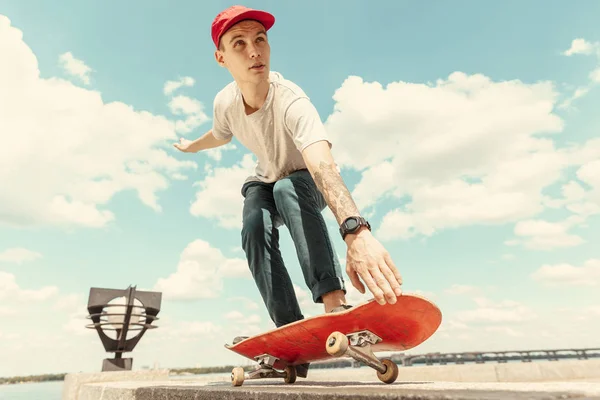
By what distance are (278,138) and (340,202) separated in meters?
1.15

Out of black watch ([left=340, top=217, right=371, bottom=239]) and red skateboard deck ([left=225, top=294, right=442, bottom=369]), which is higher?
black watch ([left=340, top=217, right=371, bottom=239])

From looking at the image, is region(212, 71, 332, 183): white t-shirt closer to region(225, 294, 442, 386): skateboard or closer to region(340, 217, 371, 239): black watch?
region(340, 217, 371, 239): black watch

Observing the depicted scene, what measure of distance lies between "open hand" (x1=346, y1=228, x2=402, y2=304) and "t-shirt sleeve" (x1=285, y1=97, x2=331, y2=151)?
2.90 ft

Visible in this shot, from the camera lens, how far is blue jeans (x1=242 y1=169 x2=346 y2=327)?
261 cm

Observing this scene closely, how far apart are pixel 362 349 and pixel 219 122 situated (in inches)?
108

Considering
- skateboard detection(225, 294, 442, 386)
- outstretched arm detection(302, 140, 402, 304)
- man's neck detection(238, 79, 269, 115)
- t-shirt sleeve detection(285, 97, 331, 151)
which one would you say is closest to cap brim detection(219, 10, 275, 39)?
man's neck detection(238, 79, 269, 115)

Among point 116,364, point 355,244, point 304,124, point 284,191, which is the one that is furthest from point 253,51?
point 116,364

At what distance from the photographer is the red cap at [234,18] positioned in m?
2.94

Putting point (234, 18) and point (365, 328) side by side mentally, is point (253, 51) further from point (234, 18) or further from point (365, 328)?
point (365, 328)

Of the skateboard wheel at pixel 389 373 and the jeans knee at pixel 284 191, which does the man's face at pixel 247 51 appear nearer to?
the jeans knee at pixel 284 191

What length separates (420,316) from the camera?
1.99m

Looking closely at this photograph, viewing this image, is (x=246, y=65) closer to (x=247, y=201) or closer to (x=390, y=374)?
(x=247, y=201)

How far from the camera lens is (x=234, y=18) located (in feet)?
9.62

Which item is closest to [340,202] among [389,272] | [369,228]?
[369,228]
